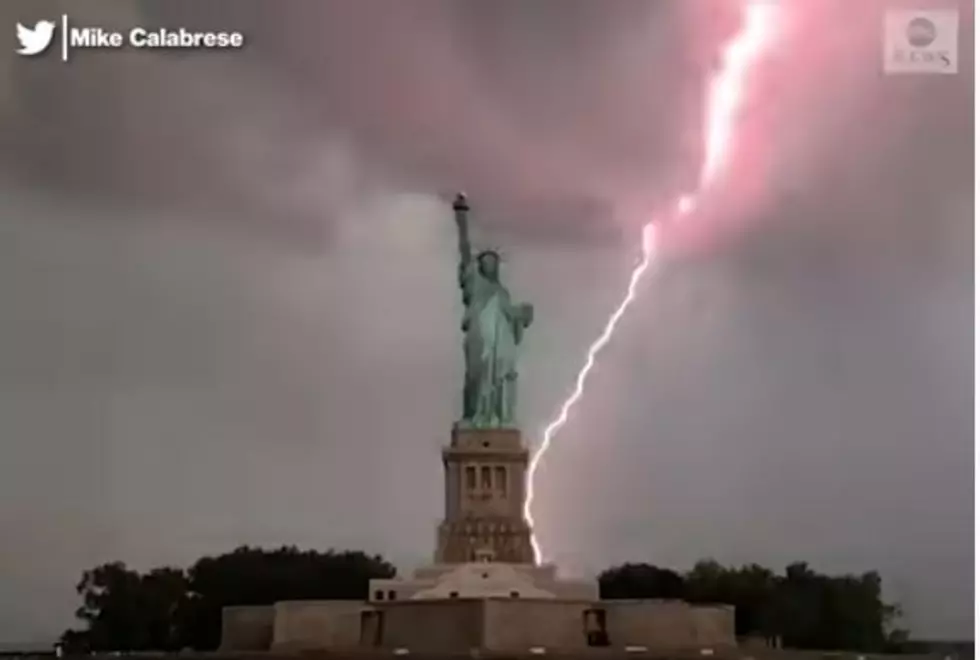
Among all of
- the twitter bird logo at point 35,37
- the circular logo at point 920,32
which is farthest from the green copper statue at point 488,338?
the circular logo at point 920,32

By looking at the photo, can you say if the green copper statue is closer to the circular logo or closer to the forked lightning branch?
the forked lightning branch

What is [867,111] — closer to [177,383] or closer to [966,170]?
[966,170]

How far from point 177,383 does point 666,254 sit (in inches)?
99.9

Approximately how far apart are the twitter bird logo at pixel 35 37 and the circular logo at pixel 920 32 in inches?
158

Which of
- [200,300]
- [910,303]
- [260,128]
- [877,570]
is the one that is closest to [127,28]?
[260,128]

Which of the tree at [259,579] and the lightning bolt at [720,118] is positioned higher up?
the lightning bolt at [720,118]

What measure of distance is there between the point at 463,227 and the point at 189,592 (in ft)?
7.61

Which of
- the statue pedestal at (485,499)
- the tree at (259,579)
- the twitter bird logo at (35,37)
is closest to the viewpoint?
the twitter bird logo at (35,37)

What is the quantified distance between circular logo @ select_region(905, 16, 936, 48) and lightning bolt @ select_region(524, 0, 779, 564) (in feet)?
2.33

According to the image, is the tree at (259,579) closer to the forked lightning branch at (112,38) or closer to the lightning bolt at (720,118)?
the lightning bolt at (720,118)

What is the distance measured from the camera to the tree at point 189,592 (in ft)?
28.7

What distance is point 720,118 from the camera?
8711mm

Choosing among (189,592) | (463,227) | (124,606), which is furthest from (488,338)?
(124,606)

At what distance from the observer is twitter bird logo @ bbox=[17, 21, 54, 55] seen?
8180 mm
